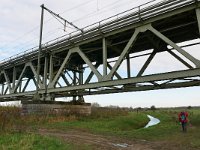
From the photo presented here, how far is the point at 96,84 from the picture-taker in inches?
822

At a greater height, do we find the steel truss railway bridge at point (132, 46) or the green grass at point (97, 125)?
the steel truss railway bridge at point (132, 46)

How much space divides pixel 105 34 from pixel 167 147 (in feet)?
40.0

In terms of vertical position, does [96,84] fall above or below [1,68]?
below

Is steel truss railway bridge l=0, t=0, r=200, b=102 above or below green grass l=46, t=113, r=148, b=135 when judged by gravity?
above

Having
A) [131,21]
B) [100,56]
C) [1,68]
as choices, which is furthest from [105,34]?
[1,68]

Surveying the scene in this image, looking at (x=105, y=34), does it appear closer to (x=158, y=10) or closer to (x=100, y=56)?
(x=158, y=10)

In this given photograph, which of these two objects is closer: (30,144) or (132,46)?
(30,144)

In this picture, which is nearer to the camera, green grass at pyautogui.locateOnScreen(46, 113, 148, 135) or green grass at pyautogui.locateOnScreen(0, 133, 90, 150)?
green grass at pyautogui.locateOnScreen(0, 133, 90, 150)

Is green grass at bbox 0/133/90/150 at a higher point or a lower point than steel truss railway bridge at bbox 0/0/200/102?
lower

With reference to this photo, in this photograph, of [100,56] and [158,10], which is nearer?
[158,10]

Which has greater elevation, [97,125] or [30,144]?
[97,125]

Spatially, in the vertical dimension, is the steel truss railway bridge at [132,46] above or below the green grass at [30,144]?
above

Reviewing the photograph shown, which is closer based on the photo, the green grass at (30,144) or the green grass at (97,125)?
the green grass at (30,144)

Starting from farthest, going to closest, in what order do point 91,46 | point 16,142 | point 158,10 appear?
point 91,46 → point 158,10 → point 16,142
